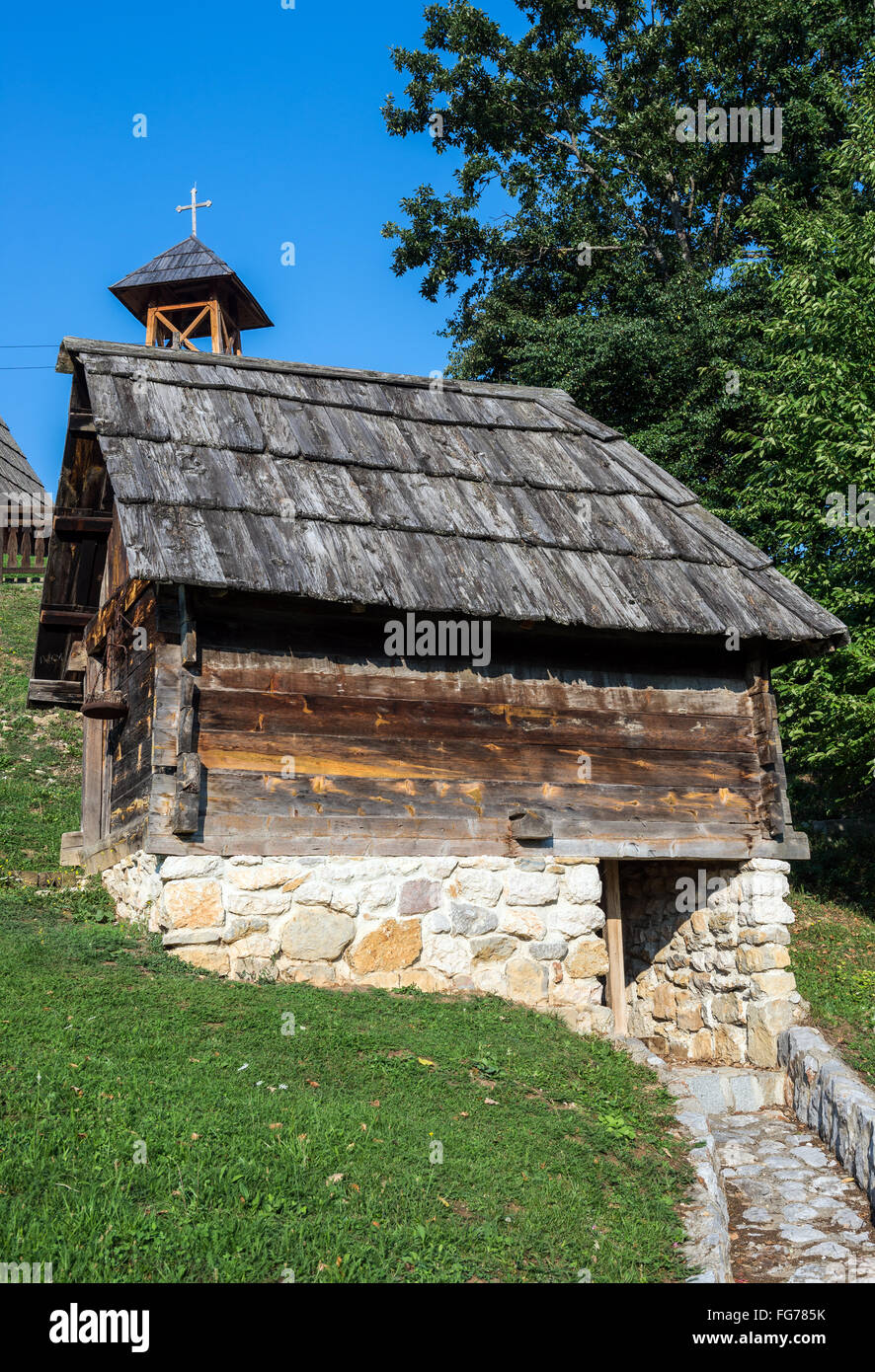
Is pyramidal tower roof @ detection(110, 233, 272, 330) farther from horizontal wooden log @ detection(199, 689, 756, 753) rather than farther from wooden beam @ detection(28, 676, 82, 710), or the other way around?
horizontal wooden log @ detection(199, 689, 756, 753)

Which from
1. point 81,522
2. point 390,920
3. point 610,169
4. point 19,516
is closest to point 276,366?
point 81,522

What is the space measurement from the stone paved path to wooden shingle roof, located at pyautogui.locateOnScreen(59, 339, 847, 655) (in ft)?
13.3

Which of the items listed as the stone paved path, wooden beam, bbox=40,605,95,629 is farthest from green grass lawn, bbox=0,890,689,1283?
wooden beam, bbox=40,605,95,629

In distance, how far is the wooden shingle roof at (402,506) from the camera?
8.63 m

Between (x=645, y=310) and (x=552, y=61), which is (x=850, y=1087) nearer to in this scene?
(x=645, y=310)

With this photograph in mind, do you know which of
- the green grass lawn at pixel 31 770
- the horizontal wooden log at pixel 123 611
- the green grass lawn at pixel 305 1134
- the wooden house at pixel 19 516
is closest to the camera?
the green grass lawn at pixel 305 1134

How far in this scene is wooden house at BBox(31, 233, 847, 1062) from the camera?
334 inches

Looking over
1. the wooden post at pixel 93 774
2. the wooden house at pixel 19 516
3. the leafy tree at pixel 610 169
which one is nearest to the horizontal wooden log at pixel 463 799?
the wooden post at pixel 93 774

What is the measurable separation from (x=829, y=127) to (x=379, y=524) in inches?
648

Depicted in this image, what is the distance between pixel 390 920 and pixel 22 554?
88.3 ft

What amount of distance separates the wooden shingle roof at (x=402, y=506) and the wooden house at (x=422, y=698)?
32mm

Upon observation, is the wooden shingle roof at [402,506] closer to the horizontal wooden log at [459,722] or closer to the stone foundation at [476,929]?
the horizontal wooden log at [459,722]

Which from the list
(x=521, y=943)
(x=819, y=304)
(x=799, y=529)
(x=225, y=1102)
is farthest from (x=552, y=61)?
(x=225, y=1102)

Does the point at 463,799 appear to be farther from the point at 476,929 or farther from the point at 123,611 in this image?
the point at 123,611
